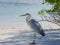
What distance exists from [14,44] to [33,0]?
866 inches

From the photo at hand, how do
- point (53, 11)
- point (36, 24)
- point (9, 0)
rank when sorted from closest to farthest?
point (36, 24)
point (53, 11)
point (9, 0)

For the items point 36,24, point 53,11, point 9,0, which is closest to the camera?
point 36,24

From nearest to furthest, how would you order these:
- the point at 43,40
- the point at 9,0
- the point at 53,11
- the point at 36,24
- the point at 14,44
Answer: the point at 36,24 → the point at 53,11 → the point at 14,44 → the point at 43,40 → the point at 9,0

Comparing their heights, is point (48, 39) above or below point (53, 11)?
below

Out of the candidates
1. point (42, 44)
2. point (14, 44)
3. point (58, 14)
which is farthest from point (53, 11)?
point (14, 44)

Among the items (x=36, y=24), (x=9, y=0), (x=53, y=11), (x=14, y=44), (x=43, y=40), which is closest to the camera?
(x=36, y=24)

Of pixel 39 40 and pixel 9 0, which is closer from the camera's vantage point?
pixel 39 40

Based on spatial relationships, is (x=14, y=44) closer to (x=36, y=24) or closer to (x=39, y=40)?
(x=39, y=40)

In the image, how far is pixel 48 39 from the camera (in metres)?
7.65

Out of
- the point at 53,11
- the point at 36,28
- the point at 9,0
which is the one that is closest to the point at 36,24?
the point at 36,28

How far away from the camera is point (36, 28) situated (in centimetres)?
521

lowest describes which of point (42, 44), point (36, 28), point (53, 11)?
point (42, 44)

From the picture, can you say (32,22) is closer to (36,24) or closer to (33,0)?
(36,24)

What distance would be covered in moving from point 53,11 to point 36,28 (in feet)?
4.61
